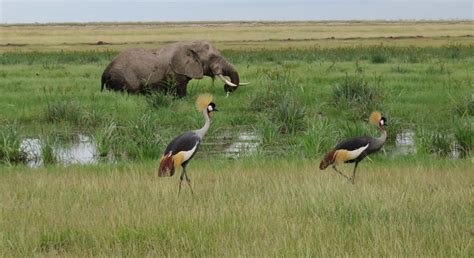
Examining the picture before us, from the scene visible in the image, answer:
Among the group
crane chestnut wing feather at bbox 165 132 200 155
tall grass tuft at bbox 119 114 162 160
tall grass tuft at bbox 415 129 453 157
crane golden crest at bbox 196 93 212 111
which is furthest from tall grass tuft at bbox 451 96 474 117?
crane chestnut wing feather at bbox 165 132 200 155

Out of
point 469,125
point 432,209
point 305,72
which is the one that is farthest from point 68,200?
point 305,72

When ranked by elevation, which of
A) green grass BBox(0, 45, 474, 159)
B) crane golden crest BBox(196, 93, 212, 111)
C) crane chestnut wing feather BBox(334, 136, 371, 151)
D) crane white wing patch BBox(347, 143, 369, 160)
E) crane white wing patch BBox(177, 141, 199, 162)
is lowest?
green grass BBox(0, 45, 474, 159)

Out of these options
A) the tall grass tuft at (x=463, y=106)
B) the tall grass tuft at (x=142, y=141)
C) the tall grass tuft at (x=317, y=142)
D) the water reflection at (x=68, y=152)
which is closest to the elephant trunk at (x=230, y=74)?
the tall grass tuft at (x=463, y=106)

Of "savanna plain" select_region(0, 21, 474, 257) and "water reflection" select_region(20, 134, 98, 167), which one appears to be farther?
"water reflection" select_region(20, 134, 98, 167)

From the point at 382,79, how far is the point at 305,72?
3.41m

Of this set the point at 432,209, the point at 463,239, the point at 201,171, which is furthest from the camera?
the point at 201,171

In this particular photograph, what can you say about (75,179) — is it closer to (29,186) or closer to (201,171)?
(29,186)

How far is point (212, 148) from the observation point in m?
12.3

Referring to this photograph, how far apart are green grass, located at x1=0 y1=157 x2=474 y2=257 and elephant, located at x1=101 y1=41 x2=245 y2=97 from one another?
9.20 metres

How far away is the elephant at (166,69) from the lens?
18203mm

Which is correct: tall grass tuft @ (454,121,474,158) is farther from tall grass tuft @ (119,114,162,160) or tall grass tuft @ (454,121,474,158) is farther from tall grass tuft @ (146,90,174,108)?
tall grass tuft @ (146,90,174,108)

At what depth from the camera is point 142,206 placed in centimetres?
696

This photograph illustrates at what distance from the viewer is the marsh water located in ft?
37.1

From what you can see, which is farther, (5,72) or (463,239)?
(5,72)
